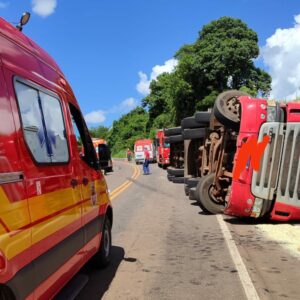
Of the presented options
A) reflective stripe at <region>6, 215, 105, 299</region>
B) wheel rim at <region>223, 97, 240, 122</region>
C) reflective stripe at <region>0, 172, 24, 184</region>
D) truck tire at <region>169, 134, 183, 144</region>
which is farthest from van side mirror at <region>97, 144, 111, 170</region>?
truck tire at <region>169, 134, 183, 144</region>

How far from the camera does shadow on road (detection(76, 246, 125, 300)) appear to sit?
5.50 metres

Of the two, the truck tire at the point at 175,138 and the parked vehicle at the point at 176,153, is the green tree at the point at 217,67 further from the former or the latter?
the truck tire at the point at 175,138

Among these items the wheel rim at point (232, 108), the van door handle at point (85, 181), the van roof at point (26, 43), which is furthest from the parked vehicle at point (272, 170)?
the van roof at point (26, 43)

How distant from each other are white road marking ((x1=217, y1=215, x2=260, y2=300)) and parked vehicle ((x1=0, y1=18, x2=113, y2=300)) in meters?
1.89

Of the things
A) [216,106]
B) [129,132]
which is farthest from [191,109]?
[129,132]

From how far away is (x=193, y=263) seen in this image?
6953 millimetres

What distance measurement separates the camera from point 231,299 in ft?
17.5

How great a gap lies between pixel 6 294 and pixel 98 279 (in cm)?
290

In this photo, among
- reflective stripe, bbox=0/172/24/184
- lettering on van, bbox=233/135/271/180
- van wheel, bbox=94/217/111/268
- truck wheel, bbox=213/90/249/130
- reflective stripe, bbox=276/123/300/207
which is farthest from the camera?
truck wheel, bbox=213/90/249/130

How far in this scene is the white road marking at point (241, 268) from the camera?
18.0 ft

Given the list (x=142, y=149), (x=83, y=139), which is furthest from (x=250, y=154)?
(x=142, y=149)

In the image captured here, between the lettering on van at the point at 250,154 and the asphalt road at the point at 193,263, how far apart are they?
4.05ft

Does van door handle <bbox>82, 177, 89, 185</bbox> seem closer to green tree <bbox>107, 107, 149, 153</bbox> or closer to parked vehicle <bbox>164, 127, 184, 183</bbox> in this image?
parked vehicle <bbox>164, 127, 184, 183</bbox>

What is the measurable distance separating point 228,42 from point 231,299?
127 ft
